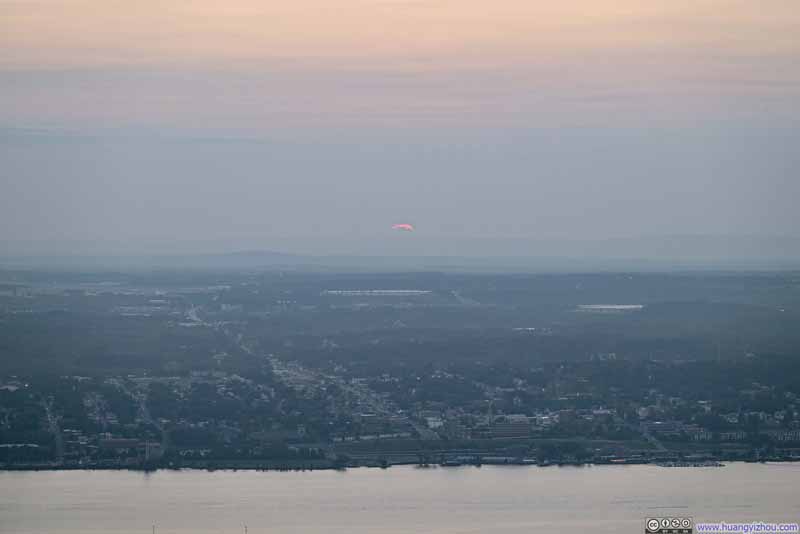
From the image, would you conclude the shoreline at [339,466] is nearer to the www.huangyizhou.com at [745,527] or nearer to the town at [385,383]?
the town at [385,383]

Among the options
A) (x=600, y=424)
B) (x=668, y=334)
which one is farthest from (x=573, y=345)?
(x=600, y=424)

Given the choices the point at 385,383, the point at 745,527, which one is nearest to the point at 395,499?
the point at 745,527

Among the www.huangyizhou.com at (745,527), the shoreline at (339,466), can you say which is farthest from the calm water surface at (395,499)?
the www.huangyizhou.com at (745,527)

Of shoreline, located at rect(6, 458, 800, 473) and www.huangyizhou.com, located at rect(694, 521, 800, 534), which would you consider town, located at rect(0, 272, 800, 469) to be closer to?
shoreline, located at rect(6, 458, 800, 473)

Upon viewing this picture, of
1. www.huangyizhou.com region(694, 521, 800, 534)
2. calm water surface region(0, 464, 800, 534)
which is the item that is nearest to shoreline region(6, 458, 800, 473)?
calm water surface region(0, 464, 800, 534)

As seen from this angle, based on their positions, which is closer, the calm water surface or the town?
the calm water surface

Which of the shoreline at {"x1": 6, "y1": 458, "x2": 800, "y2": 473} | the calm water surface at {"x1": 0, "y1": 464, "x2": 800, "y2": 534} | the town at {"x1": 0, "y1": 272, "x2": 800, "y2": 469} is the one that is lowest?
the calm water surface at {"x1": 0, "y1": 464, "x2": 800, "y2": 534}

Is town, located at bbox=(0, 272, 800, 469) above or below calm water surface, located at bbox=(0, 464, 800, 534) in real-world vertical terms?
above
